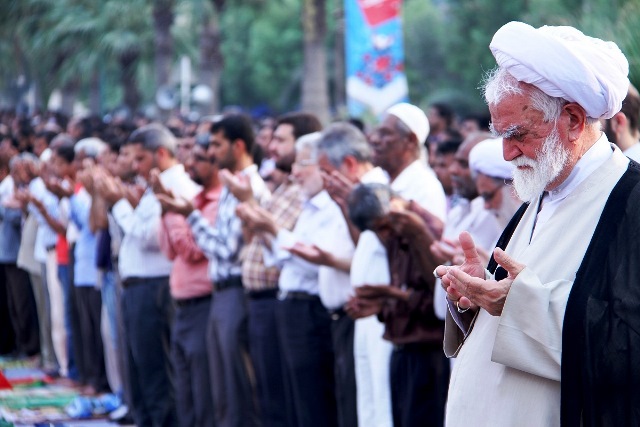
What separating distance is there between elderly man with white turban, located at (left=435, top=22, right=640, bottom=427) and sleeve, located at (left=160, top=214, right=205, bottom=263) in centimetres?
520

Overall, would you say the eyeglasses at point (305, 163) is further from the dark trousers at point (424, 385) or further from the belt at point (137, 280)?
the belt at point (137, 280)

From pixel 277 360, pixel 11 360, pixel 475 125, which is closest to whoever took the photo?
pixel 277 360

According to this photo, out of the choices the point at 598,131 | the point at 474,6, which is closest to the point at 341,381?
the point at 598,131

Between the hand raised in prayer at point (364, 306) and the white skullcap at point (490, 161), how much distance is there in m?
0.85

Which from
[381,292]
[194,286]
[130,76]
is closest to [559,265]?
[381,292]

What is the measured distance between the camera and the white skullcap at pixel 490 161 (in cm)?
632

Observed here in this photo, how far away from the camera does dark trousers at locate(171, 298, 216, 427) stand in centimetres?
927

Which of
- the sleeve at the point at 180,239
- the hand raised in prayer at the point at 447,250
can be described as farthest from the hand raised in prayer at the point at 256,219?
the hand raised in prayer at the point at 447,250

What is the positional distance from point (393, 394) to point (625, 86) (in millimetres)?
3561

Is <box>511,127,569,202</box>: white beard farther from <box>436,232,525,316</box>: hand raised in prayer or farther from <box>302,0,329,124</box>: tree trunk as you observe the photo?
<box>302,0,329,124</box>: tree trunk

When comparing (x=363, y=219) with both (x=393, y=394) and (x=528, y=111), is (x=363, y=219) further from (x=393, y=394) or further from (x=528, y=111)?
(x=528, y=111)

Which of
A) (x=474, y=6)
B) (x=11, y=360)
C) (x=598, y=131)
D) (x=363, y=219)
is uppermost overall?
(x=474, y=6)

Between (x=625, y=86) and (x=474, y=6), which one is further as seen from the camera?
(x=474, y=6)

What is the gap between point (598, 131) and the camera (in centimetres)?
383
